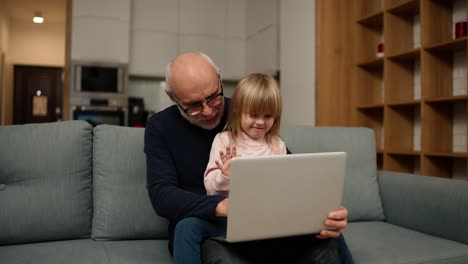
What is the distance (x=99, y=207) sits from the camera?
1.57 m

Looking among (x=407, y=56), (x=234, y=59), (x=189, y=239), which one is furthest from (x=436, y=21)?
(x=234, y=59)

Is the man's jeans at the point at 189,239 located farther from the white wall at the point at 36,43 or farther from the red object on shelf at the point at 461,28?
the white wall at the point at 36,43

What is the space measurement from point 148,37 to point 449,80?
3198mm

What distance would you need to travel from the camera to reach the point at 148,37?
468 centimetres

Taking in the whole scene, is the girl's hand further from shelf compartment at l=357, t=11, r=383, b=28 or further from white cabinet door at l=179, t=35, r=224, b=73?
white cabinet door at l=179, t=35, r=224, b=73

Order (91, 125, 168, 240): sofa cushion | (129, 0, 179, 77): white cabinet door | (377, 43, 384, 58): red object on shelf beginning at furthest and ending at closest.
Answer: (129, 0, 179, 77): white cabinet door
(377, 43, 384, 58): red object on shelf
(91, 125, 168, 240): sofa cushion

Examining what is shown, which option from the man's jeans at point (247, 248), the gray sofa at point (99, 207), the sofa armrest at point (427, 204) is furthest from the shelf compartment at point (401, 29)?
the man's jeans at point (247, 248)

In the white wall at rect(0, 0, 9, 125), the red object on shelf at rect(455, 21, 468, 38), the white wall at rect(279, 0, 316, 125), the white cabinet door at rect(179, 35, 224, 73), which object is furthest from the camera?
the white wall at rect(0, 0, 9, 125)

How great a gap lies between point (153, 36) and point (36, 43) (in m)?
4.26

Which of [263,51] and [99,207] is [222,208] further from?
[263,51]

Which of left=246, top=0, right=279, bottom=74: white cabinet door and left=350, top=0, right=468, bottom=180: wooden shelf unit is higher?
left=246, top=0, right=279, bottom=74: white cabinet door

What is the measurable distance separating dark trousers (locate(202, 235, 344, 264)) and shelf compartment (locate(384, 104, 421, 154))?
198 cm

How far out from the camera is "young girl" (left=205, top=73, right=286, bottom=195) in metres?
1.34

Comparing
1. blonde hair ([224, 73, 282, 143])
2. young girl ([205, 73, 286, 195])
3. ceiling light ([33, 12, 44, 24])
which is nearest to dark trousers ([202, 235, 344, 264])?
young girl ([205, 73, 286, 195])
